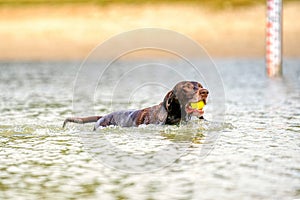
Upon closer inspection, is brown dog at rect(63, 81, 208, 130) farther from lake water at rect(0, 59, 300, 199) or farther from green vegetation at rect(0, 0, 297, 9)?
green vegetation at rect(0, 0, 297, 9)

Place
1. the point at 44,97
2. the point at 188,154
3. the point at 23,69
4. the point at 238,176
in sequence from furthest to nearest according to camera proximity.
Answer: the point at 23,69
the point at 44,97
the point at 188,154
the point at 238,176

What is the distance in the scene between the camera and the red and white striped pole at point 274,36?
114 ft

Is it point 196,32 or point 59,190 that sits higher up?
point 196,32

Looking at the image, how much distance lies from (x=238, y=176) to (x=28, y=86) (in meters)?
21.3

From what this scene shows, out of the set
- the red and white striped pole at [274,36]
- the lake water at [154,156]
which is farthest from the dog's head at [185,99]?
the red and white striped pole at [274,36]

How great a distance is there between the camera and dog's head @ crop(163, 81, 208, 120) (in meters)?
15.1

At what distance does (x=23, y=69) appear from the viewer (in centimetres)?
4559

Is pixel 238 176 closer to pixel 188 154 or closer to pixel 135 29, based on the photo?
pixel 188 154

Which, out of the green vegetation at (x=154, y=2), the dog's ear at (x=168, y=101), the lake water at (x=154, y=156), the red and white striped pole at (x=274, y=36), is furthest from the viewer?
the green vegetation at (x=154, y=2)

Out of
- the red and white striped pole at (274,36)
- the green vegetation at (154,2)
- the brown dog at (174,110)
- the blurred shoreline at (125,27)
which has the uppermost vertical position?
the green vegetation at (154,2)

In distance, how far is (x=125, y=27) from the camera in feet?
198

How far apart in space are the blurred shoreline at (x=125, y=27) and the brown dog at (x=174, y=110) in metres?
39.0

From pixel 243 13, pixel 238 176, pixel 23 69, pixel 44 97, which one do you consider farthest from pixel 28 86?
pixel 243 13

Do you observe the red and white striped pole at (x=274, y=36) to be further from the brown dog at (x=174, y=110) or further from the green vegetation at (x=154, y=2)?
the green vegetation at (x=154, y=2)
